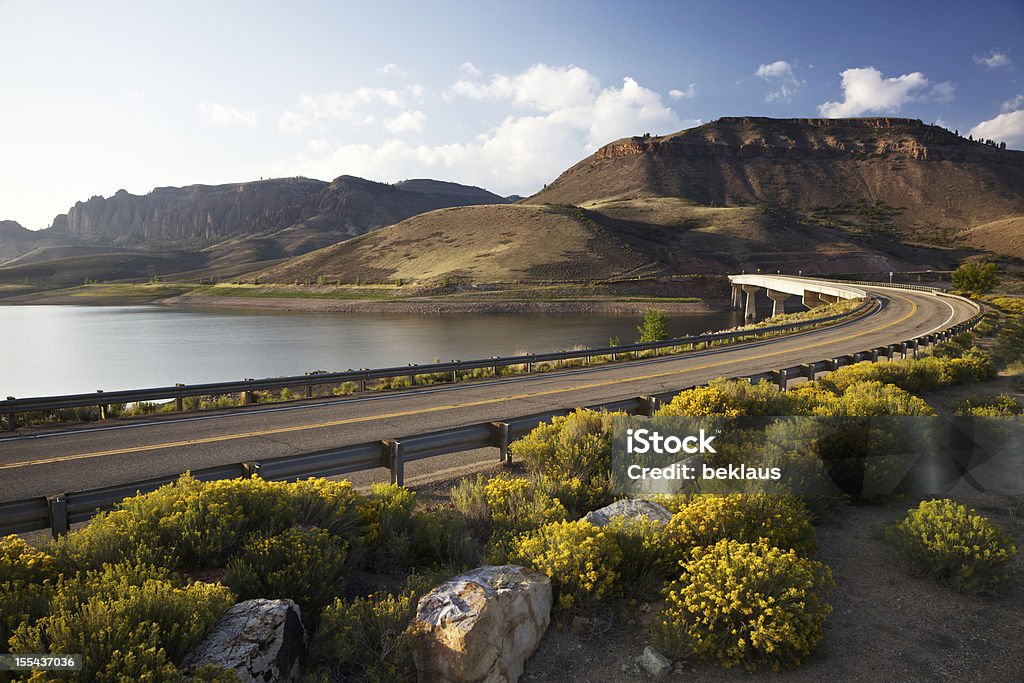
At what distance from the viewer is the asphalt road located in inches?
379

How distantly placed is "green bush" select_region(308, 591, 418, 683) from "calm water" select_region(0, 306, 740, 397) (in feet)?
101

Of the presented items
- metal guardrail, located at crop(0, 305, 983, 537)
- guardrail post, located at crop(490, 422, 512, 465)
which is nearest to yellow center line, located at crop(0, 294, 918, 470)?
metal guardrail, located at crop(0, 305, 983, 537)

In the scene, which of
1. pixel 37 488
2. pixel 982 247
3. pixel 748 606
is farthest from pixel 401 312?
pixel 982 247

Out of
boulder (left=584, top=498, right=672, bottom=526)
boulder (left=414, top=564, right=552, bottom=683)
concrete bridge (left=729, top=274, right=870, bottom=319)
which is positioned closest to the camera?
boulder (left=414, top=564, right=552, bottom=683)

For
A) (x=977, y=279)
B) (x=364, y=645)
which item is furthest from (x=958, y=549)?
(x=977, y=279)

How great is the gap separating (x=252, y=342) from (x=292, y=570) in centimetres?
4921

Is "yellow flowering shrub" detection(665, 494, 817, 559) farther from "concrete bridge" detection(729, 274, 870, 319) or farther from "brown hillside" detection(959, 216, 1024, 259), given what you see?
"brown hillside" detection(959, 216, 1024, 259)

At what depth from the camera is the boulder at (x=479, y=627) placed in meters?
3.98

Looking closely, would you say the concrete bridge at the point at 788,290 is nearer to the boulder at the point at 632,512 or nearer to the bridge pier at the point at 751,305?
the bridge pier at the point at 751,305

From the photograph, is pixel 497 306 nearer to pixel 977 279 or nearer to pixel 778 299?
pixel 778 299

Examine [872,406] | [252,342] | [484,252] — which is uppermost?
[484,252]

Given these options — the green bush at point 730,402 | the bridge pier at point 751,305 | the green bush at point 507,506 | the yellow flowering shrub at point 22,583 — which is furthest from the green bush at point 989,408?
the bridge pier at point 751,305

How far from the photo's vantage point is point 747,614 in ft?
14.7

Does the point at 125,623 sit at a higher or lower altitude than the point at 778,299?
higher
